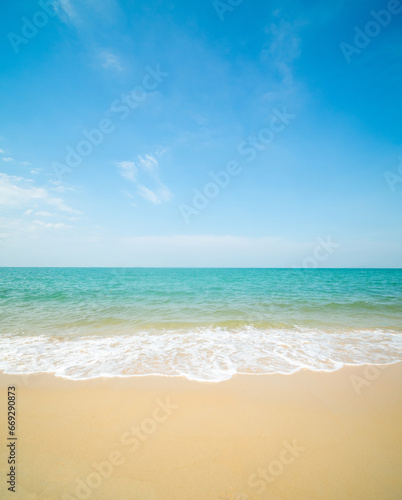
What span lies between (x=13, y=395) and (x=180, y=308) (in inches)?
400

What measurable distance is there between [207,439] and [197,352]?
3744mm

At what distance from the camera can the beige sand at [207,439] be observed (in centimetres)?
271

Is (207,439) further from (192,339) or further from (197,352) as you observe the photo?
(192,339)

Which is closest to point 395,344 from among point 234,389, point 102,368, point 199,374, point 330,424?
point 330,424

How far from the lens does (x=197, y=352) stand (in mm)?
7141

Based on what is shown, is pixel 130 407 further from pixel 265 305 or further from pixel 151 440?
pixel 265 305

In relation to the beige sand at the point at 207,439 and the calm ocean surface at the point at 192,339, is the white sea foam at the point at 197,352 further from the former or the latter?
the beige sand at the point at 207,439

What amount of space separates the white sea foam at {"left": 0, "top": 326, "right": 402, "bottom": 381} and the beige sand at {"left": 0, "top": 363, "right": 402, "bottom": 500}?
2.26 feet

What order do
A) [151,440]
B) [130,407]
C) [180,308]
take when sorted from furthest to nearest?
[180,308], [130,407], [151,440]

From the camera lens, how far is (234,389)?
488cm

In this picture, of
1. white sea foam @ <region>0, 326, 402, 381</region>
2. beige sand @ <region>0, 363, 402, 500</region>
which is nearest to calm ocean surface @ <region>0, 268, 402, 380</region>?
white sea foam @ <region>0, 326, 402, 381</region>

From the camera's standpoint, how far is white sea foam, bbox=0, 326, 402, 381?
591cm

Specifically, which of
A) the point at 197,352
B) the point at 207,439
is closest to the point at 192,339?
the point at 197,352

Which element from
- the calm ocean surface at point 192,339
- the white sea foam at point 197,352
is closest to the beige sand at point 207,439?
the white sea foam at point 197,352
